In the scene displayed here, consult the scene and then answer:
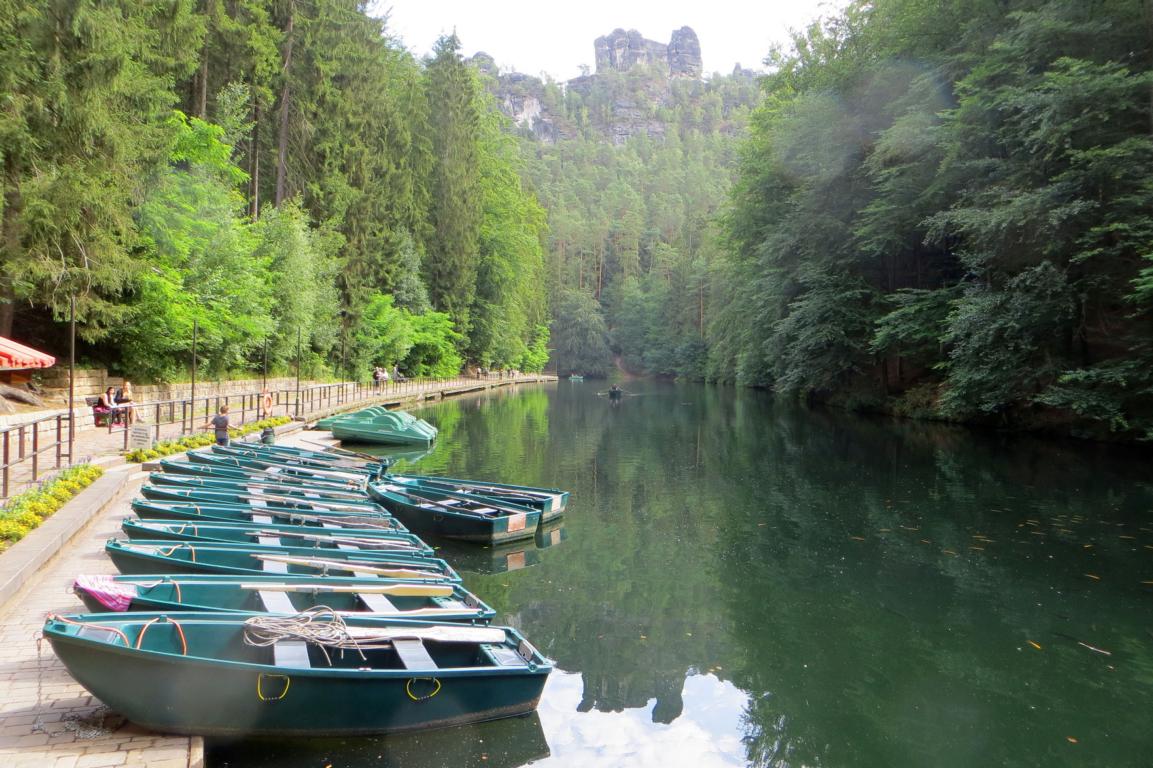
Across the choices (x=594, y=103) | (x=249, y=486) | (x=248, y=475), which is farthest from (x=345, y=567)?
(x=594, y=103)

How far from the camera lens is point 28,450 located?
12.9 metres

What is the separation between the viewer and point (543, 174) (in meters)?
113

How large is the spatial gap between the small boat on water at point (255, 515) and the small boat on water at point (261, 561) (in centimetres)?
120

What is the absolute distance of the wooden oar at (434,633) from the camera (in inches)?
217

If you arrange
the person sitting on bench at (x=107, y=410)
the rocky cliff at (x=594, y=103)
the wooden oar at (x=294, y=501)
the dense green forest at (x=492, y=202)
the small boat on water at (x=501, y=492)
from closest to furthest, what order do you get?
the wooden oar at (x=294, y=501) → the small boat on water at (x=501, y=492) → the person sitting on bench at (x=107, y=410) → the dense green forest at (x=492, y=202) → the rocky cliff at (x=594, y=103)

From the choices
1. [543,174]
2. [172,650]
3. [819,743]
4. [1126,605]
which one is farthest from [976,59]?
[543,174]

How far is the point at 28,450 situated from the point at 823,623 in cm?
1302

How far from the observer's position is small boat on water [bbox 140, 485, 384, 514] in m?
9.59

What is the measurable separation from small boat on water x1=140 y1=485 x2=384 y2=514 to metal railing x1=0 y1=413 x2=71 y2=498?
149 cm

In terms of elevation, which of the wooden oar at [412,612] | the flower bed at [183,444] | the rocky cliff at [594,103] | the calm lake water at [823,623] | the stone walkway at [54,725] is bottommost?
the calm lake water at [823,623]

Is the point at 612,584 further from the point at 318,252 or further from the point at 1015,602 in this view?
the point at 318,252

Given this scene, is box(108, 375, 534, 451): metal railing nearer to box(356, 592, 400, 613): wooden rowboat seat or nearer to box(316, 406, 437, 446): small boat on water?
box(316, 406, 437, 446): small boat on water

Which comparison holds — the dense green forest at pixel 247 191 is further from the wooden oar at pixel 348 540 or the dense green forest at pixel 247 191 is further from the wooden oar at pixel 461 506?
the wooden oar at pixel 348 540

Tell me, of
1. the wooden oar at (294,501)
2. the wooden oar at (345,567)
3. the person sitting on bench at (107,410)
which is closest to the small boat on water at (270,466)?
the wooden oar at (294,501)
